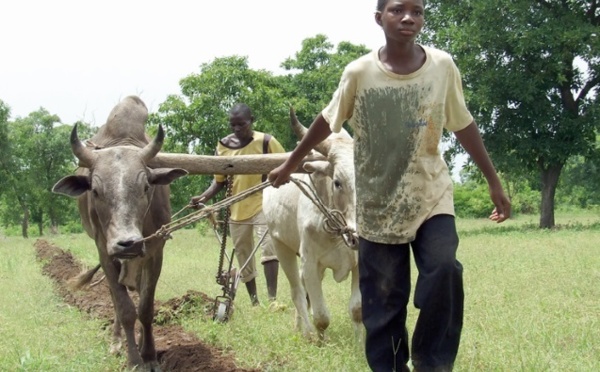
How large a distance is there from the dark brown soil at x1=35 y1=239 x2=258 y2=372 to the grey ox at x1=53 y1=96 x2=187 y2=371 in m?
0.26

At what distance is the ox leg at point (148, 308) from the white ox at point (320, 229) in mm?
1181

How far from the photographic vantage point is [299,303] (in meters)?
7.33

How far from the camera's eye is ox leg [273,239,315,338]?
6984 millimetres

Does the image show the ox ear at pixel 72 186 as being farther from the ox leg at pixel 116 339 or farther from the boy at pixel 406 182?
the boy at pixel 406 182

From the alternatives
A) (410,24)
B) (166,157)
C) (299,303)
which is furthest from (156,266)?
(410,24)

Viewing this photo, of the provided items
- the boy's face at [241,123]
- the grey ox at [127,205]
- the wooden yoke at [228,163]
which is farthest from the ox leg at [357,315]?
the boy's face at [241,123]

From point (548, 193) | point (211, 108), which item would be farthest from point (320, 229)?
point (548, 193)

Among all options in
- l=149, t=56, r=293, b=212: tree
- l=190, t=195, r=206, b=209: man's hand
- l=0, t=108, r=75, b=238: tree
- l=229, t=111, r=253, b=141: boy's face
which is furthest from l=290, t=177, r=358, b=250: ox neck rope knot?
l=0, t=108, r=75, b=238: tree

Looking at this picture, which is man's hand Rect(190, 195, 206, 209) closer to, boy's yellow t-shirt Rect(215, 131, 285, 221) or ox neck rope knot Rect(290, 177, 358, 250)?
boy's yellow t-shirt Rect(215, 131, 285, 221)

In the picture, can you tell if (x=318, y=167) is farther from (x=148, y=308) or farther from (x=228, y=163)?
(x=148, y=308)

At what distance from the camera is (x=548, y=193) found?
968 inches

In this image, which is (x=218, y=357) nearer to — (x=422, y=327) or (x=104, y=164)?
(x=104, y=164)

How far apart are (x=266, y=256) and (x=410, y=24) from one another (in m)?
5.80

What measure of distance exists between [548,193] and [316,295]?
19.3m
